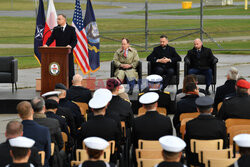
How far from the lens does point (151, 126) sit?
7402mm

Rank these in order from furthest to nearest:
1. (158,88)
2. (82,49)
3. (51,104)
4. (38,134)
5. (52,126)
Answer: (82,49) < (158,88) < (51,104) < (52,126) < (38,134)

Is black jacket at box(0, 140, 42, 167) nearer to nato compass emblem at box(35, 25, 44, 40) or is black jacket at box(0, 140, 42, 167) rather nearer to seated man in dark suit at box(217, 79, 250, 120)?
seated man in dark suit at box(217, 79, 250, 120)

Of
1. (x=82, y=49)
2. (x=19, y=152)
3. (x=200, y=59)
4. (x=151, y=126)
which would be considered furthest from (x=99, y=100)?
(x=82, y=49)

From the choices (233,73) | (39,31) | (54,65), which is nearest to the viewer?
(233,73)

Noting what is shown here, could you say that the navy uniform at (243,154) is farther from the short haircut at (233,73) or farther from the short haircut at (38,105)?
the short haircut at (233,73)

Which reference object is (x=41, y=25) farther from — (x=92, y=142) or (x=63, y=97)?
(x=92, y=142)

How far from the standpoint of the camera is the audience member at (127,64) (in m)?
13.5

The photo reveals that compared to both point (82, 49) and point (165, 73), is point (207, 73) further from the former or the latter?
point (82, 49)

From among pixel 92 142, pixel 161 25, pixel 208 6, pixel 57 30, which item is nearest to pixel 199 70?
pixel 57 30

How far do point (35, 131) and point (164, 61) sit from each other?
7.03 meters

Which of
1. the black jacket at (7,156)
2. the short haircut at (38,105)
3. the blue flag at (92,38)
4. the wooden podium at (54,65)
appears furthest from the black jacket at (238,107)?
the blue flag at (92,38)

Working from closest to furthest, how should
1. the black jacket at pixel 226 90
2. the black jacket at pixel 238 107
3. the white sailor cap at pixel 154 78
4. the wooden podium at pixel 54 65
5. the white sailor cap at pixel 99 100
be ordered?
the white sailor cap at pixel 99 100 < the black jacket at pixel 238 107 < the white sailor cap at pixel 154 78 < the black jacket at pixel 226 90 < the wooden podium at pixel 54 65

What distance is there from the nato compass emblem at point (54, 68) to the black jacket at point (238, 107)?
493cm

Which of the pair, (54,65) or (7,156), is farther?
(54,65)
